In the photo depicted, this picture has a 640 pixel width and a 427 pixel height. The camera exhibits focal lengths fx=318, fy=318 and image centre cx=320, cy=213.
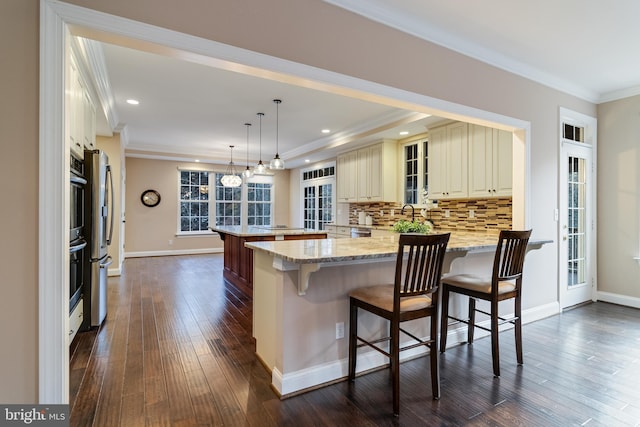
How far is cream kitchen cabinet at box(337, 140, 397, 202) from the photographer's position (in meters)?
5.63

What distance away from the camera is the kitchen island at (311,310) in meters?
2.09

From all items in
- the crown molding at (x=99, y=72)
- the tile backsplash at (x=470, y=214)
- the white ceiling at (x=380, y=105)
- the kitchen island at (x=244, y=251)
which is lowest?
the kitchen island at (x=244, y=251)

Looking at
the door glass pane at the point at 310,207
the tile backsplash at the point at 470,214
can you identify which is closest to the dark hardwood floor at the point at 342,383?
the tile backsplash at the point at 470,214

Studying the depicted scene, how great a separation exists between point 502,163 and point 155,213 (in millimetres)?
7634

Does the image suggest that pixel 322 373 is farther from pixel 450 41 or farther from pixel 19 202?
pixel 450 41

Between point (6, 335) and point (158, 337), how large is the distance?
1670 millimetres

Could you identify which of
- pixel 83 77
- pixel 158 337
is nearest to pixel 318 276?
pixel 158 337

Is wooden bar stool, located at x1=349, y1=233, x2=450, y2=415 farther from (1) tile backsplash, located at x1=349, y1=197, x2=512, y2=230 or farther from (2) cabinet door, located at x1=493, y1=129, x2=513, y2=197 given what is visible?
(1) tile backsplash, located at x1=349, y1=197, x2=512, y2=230

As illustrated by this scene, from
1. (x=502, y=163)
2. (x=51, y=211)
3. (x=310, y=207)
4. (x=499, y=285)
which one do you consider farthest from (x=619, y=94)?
(x=310, y=207)

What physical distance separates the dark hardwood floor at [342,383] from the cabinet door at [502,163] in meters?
1.52

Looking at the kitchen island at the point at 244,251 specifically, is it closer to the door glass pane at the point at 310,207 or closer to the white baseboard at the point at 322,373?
the white baseboard at the point at 322,373

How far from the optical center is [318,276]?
2.23 m

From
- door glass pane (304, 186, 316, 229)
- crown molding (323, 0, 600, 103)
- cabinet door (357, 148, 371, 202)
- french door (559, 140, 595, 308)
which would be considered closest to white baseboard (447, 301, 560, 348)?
french door (559, 140, 595, 308)

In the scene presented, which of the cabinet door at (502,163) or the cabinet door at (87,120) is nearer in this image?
the cabinet door at (87,120)
